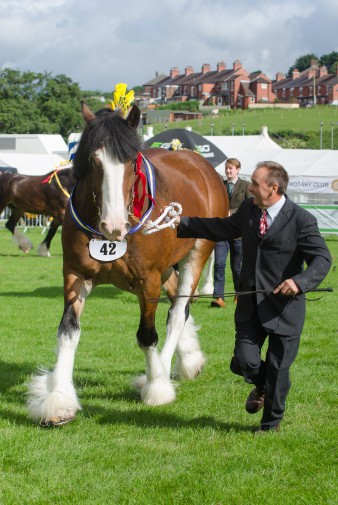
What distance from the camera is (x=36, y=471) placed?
470 centimetres

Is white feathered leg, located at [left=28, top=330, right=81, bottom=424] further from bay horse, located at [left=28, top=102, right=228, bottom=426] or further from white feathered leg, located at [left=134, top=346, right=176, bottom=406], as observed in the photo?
white feathered leg, located at [left=134, top=346, right=176, bottom=406]

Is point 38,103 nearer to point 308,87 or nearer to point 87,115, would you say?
point 87,115

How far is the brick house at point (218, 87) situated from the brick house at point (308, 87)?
513cm

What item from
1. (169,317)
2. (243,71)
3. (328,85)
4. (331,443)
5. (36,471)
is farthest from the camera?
(243,71)

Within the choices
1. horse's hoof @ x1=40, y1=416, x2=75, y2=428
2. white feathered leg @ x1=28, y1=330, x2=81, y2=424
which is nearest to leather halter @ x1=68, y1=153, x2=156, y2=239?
white feathered leg @ x1=28, y1=330, x2=81, y2=424

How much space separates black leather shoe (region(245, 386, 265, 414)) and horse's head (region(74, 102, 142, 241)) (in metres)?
1.49

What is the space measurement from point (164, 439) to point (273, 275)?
1.38m

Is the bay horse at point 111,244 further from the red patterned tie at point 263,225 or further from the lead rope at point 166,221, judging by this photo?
the red patterned tie at point 263,225

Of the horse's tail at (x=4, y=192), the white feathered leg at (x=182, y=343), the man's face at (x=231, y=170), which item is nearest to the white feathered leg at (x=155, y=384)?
the white feathered leg at (x=182, y=343)

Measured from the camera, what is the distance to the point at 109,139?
5.41m

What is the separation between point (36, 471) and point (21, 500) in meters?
0.43

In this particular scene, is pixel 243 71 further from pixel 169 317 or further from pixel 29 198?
pixel 169 317

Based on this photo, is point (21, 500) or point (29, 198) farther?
point (29, 198)

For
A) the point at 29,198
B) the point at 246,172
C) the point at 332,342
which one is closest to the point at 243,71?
the point at 246,172
